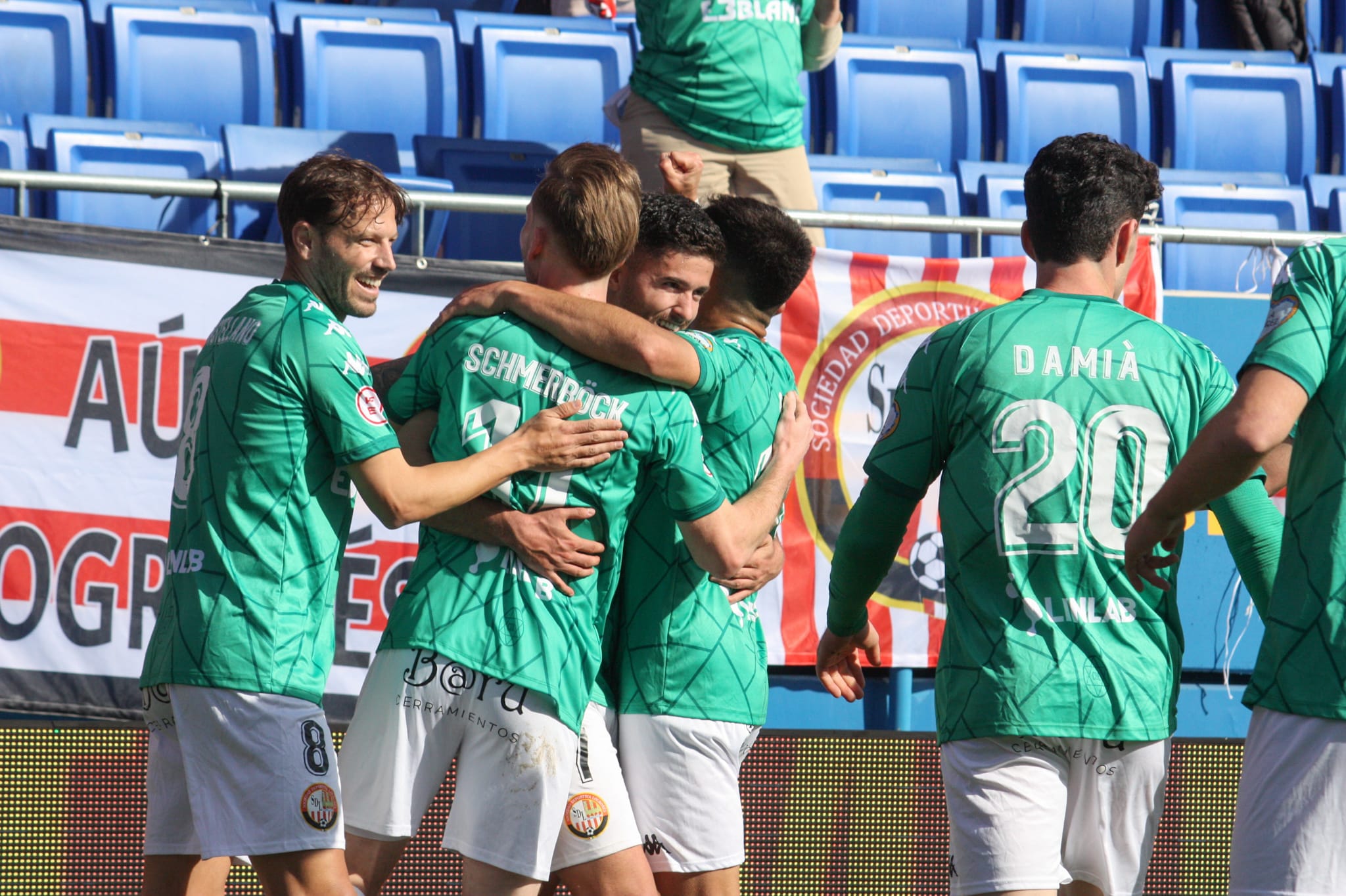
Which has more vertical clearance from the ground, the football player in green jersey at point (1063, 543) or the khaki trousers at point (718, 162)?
the khaki trousers at point (718, 162)

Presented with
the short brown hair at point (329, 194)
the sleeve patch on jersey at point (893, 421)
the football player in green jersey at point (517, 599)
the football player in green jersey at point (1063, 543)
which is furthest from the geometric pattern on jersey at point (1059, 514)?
the short brown hair at point (329, 194)

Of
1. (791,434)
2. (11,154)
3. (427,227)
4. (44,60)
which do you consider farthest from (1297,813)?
(44,60)

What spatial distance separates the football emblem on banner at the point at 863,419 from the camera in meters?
5.54

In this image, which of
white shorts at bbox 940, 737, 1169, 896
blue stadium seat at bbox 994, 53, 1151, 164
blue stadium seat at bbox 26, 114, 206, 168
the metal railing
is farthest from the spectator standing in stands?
white shorts at bbox 940, 737, 1169, 896

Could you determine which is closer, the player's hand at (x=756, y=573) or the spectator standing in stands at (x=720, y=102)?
the player's hand at (x=756, y=573)

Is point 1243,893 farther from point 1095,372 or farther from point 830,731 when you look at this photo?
point 830,731

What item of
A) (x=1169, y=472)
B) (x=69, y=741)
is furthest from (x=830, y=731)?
(x=69, y=741)

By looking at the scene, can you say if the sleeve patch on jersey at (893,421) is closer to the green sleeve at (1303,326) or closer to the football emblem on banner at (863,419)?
the green sleeve at (1303,326)

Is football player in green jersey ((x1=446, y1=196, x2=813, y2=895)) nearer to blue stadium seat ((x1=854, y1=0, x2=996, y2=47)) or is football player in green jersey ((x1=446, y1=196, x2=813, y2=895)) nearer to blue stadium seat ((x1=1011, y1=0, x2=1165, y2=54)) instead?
blue stadium seat ((x1=854, y1=0, x2=996, y2=47))

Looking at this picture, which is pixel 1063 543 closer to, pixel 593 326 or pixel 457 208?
pixel 593 326

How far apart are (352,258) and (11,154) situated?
161 inches

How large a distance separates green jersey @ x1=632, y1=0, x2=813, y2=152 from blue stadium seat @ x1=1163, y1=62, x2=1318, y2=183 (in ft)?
10.4

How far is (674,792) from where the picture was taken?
3340 mm

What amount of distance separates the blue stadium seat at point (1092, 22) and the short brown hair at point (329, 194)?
7.03 metres
